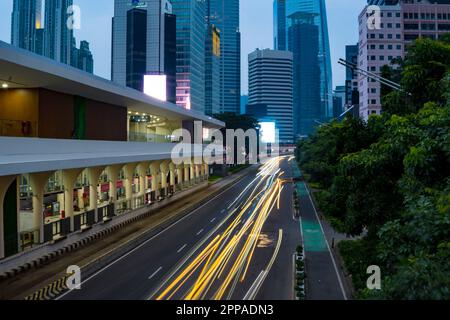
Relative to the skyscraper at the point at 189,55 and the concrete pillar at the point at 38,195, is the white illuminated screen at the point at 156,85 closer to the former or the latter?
the concrete pillar at the point at 38,195

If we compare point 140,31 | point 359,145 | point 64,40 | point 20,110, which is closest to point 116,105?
point 20,110

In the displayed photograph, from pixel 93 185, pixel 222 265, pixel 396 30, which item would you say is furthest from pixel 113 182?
pixel 396 30

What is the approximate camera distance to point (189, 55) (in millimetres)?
146000

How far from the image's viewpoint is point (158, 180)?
1875 inches

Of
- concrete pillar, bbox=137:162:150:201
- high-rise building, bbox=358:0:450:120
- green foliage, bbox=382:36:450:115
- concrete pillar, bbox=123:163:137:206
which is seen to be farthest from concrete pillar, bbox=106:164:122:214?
high-rise building, bbox=358:0:450:120

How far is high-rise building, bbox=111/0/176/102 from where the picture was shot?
13400cm

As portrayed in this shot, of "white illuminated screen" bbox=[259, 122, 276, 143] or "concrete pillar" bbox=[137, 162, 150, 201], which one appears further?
"white illuminated screen" bbox=[259, 122, 276, 143]

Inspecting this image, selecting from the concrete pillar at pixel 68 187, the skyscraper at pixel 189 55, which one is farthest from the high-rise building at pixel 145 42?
the concrete pillar at pixel 68 187

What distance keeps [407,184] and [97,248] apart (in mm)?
21047

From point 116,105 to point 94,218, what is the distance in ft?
40.7

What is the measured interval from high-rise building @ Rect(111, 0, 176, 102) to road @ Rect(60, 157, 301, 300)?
10365 cm

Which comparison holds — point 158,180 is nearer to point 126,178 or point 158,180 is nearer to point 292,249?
point 126,178

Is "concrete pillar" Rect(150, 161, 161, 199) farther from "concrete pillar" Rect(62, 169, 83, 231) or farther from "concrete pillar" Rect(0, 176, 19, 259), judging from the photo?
"concrete pillar" Rect(0, 176, 19, 259)

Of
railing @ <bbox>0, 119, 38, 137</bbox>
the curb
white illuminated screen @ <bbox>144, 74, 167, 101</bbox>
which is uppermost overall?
white illuminated screen @ <bbox>144, 74, 167, 101</bbox>
